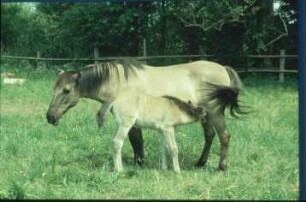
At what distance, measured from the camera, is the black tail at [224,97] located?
16.8 feet

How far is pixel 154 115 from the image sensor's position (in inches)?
199

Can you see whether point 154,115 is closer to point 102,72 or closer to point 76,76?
point 102,72

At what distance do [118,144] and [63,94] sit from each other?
0.65m

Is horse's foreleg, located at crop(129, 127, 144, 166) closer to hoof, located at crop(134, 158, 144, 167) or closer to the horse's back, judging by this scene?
hoof, located at crop(134, 158, 144, 167)

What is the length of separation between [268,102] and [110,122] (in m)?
1.81

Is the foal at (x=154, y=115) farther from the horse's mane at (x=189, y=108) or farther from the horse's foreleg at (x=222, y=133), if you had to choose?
the horse's foreleg at (x=222, y=133)

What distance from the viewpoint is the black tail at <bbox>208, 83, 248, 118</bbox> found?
16.8 feet

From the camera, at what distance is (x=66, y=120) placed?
6.52 m

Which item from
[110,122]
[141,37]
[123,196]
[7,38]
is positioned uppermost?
[7,38]

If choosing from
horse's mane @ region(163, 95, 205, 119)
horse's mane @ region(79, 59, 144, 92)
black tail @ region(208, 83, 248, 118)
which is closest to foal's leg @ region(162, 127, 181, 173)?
horse's mane @ region(163, 95, 205, 119)

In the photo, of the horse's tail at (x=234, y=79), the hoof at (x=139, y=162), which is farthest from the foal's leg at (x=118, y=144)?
the horse's tail at (x=234, y=79)

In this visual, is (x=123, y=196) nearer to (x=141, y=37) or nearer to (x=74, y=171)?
(x=74, y=171)

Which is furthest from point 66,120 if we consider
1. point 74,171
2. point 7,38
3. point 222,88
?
point 7,38

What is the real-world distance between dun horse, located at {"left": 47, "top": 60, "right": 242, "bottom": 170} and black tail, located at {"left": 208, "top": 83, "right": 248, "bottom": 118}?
13 millimetres
